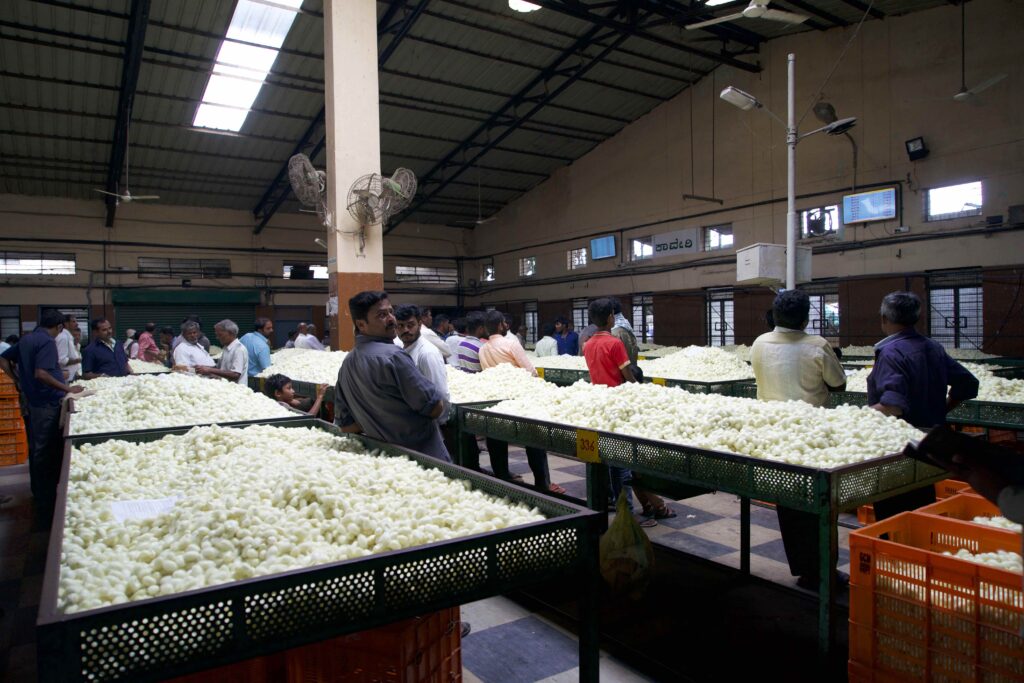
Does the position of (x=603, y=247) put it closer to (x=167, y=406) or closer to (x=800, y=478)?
(x=167, y=406)

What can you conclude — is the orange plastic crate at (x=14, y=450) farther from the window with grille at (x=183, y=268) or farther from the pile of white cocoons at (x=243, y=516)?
the window with grille at (x=183, y=268)

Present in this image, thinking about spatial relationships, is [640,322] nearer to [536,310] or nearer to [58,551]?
[536,310]

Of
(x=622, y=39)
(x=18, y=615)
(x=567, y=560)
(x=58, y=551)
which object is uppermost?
(x=622, y=39)

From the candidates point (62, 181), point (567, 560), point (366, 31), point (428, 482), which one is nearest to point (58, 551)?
point (428, 482)

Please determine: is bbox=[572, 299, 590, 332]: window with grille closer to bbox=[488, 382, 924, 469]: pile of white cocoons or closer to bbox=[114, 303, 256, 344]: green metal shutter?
bbox=[114, 303, 256, 344]: green metal shutter

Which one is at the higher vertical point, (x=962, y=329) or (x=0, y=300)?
(x=0, y=300)

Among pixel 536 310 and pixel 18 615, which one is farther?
pixel 536 310

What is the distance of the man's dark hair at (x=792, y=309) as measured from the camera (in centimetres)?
343

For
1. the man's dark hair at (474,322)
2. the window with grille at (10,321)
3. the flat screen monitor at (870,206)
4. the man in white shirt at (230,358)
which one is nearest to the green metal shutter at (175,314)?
the window with grille at (10,321)

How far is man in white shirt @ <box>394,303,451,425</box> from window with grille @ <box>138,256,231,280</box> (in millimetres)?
17383

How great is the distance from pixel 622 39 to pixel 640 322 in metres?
7.58

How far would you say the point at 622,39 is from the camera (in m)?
13.0

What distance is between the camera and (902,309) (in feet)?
10.9

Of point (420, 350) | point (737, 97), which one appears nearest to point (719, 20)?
point (737, 97)
